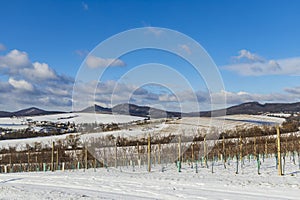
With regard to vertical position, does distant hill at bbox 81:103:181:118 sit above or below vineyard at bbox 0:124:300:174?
above

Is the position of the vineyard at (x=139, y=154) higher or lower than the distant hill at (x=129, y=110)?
lower

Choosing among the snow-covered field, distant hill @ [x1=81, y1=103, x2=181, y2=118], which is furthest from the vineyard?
distant hill @ [x1=81, y1=103, x2=181, y2=118]

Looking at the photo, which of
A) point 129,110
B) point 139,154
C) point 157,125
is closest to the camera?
point 129,110

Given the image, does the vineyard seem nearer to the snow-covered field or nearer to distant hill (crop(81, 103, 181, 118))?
the snow-covered field

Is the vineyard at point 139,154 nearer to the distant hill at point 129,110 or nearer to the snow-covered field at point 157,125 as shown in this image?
the snow-covered field at point 157,125

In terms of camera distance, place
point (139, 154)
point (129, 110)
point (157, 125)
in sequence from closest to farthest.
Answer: point (129, 110)
point (139, 154)
point (157, 125)

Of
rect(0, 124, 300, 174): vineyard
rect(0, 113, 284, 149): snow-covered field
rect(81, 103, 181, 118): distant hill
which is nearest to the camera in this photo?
rect(81, 103, 181, 118): distant hill

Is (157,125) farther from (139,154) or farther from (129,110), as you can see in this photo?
(129,110)

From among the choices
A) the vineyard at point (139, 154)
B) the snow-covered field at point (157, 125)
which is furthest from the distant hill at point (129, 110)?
the vineyard at point (139, 154)

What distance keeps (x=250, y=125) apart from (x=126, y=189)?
46.1 m

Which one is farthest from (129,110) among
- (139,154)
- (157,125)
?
(157,125)

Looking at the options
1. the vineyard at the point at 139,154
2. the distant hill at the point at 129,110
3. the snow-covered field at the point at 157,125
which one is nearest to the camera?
the distant hill at the point at 129,110

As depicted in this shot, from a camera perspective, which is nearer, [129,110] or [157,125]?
[129,110]

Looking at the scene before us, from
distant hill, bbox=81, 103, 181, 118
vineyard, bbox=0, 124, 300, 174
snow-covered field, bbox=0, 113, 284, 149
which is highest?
distant hill, bbox=81, 103, 181, 118
